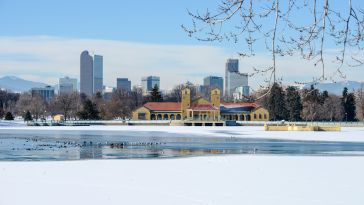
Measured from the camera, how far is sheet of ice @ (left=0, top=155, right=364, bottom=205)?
46.6 ft

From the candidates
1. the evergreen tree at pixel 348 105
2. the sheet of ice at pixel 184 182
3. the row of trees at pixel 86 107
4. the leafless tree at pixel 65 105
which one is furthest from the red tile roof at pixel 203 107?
the sheet of ice at pixel 184 182

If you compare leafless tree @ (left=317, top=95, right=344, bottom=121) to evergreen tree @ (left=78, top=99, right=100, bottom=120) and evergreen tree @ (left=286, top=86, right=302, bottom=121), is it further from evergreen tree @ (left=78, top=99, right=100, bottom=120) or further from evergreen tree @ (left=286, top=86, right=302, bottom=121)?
evergreen tree @ (left=78, top=99, right=100, bottom=120)

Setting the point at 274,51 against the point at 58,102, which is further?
the point at 58,102

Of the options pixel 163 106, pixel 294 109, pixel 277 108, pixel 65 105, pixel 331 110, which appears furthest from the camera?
pixel 65 105

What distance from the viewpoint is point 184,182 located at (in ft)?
57.2

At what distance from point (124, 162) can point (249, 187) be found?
30.3ft

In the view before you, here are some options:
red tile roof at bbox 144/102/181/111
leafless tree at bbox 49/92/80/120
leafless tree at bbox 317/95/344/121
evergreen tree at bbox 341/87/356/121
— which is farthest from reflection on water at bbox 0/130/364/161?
leafless tree at bbox 49/92/80/120

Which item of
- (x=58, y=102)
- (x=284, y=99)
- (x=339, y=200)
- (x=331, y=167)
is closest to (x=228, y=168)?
(x=331, y=167)

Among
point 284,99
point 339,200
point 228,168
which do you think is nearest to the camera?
point 339,200

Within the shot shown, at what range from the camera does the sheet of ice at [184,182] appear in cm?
1420

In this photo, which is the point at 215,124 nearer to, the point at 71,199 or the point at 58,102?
the point at 58,102

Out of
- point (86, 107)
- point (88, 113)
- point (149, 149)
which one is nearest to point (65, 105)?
point (86, 107)

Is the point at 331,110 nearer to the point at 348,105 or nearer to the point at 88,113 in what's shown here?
the point at 348,105

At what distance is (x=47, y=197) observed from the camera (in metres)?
14.4
